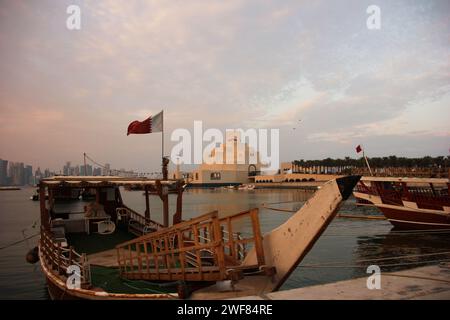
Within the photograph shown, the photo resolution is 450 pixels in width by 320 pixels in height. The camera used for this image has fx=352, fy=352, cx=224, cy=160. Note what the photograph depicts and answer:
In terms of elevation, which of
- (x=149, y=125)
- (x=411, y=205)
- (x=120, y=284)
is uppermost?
(x=149, y=125)

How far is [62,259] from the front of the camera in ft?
39.8

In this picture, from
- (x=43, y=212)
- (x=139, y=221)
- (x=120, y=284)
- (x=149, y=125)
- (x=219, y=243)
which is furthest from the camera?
(x=139, y=221)

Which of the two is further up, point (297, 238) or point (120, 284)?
point (297, 238)

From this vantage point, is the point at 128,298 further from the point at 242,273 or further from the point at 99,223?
the point at 99,223

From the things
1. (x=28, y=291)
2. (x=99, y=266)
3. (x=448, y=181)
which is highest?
(x=448, y=181)

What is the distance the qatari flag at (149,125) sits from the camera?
52.8 feet

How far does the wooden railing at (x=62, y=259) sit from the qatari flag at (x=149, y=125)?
5.69m

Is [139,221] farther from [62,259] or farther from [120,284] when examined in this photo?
[120,284]

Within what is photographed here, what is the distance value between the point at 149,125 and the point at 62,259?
268 inches

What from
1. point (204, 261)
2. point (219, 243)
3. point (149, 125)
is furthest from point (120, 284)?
point (149, 125)

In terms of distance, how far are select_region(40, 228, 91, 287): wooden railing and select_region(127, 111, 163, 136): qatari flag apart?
5.69 meters
